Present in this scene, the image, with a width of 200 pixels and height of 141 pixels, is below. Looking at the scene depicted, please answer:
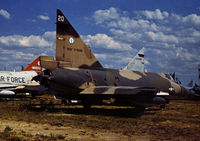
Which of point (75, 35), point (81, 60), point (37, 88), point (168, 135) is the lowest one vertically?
point (168, 135)

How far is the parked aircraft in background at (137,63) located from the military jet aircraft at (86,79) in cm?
446

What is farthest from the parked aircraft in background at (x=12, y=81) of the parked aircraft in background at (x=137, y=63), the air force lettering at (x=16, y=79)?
the parked aircraft in background at (x=137, y=63)

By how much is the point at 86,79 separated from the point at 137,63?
9.42 m

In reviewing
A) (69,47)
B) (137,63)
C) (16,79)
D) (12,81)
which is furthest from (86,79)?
(16,79)

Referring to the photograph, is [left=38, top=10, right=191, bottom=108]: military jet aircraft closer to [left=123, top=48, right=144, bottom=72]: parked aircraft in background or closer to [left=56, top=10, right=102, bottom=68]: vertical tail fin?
[left=56, top=10, right=102, bottom=68]: vertical tail fin

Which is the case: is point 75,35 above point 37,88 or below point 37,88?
above

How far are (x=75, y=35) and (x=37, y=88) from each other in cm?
549

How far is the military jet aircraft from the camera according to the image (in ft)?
43.2

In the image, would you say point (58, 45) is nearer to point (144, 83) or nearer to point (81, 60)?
point (81, 60)

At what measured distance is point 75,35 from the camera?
15430mm

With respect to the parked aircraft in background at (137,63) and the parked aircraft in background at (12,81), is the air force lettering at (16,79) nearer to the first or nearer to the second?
the parked aircraft in background at (12,81)

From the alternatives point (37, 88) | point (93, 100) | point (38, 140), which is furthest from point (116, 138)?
point (37, 88)

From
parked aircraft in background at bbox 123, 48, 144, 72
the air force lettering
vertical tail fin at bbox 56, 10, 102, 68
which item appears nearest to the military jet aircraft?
vertical tail fin at bbox 56, 10, 102, 68

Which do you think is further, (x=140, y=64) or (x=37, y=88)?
(x=140, y=64)
